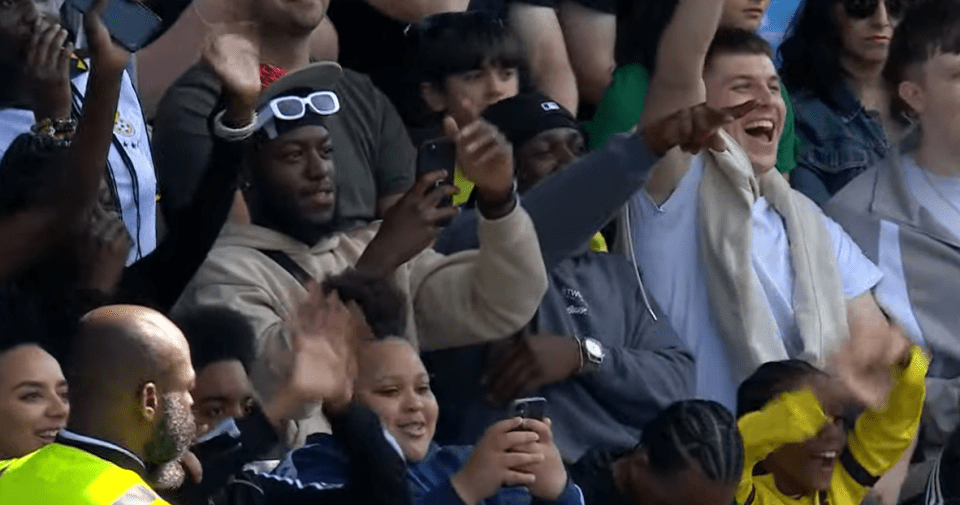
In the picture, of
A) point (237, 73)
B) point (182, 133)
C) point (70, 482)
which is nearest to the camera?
point (70, 482)

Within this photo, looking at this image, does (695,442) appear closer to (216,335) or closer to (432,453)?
(432,453)

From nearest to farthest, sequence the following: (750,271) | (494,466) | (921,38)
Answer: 1. (494,466)
2. (750,271)
3. (921,38)

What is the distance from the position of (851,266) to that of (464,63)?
A: 132 cm

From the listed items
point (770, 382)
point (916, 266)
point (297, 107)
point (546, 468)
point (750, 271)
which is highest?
point (297, 107)

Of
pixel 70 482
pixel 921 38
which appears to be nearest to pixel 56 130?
pixel 70 482

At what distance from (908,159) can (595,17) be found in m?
1.09

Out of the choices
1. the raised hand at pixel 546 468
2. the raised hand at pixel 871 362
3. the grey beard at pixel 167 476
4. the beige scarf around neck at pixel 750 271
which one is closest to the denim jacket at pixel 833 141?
the beige scarf around neck at pixel 750 271

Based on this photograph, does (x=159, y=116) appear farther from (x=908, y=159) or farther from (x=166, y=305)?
(x=908, y=159)

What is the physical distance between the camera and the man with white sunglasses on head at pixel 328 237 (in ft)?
17.7

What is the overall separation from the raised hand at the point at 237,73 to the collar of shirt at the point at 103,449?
58.7 inches

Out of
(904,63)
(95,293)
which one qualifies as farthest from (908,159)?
(95,293)

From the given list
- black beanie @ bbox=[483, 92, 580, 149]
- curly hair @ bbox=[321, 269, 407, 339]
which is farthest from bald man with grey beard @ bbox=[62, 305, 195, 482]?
black beanie @ bbox=[483, 92, 580, 149]

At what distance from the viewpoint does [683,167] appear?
652 centimetres

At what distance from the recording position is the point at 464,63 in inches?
256
